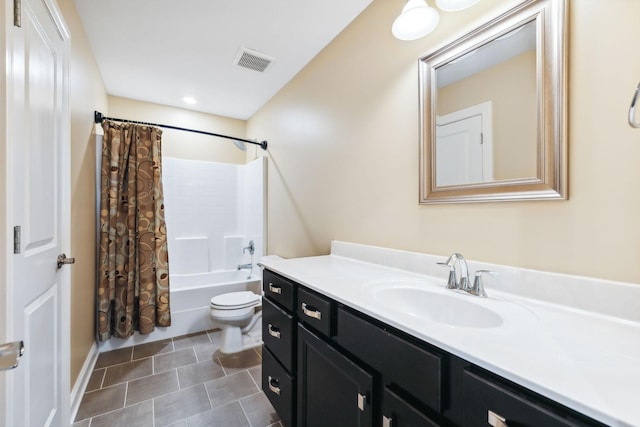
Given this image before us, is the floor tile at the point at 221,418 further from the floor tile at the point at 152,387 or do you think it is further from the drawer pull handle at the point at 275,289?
the drawer pull handle at the point at 275,289

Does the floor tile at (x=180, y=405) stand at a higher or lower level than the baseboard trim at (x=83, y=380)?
lower

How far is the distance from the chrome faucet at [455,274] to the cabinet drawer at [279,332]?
2.33 feet

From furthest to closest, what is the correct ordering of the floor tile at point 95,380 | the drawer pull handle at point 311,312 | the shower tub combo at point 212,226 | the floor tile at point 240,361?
the shower tub combo at point 212,226 < the floor tile at point 240,361 < the floor tile at point 95,380 < the drawer pull handle at point 311,312

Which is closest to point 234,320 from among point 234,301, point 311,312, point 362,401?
point 234,301

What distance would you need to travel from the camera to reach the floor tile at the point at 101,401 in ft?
5.16

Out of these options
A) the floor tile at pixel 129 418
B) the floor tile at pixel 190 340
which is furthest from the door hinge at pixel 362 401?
the floor tile at pixel 190 340

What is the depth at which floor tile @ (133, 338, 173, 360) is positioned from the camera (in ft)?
7.39

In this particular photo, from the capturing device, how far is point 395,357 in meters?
0.76

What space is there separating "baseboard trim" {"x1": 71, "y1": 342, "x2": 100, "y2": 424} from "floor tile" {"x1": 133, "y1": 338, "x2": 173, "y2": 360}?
270mm

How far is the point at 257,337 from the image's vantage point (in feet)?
8.06

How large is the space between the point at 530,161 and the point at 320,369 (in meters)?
1.09

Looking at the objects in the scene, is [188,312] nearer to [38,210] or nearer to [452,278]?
[38,210]

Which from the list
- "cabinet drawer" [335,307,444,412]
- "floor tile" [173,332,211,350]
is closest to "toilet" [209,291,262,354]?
"floor tile" [173,332,211,350]

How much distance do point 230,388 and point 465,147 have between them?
78.6 inches
